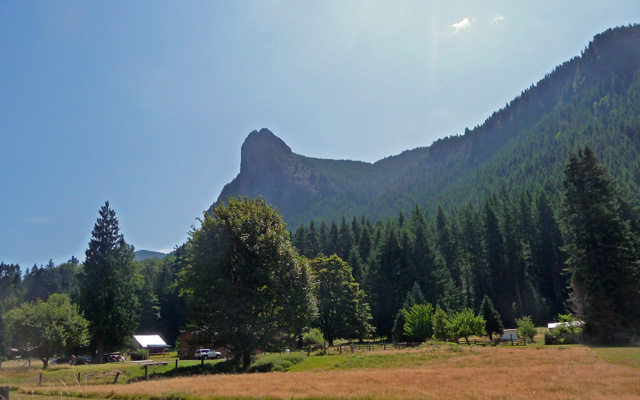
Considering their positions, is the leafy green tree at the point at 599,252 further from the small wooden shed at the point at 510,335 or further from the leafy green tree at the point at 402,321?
the leafy green tree at the point at 402,321

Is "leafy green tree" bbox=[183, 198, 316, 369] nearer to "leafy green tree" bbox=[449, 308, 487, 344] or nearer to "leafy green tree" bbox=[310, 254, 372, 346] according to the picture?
"leafy green tree" bbox=[310, 254, 372, 346]

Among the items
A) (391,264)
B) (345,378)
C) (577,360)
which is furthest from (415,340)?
(345,378)

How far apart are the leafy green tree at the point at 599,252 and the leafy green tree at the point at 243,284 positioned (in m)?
31.9

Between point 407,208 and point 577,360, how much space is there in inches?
5575

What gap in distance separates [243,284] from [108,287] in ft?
113

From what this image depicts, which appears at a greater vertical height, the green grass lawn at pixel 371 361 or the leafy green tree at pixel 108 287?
the leafy green tree at pixel 108 287

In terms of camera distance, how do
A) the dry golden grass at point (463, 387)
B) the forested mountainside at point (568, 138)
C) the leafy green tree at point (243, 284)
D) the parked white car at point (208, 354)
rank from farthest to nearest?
1. the forested mountainside at point (568, 138)
2. the parked white car at point (208, 354)
3. the leafy green tree at point (243, 284)
4. the dry golden grass at point (463, 387)

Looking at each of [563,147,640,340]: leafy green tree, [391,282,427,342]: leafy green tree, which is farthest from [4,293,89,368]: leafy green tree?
[563,147,640,340]: leafy green tree

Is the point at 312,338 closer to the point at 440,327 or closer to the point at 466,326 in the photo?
the point at 440,327

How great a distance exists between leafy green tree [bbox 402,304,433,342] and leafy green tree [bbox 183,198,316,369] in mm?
22207

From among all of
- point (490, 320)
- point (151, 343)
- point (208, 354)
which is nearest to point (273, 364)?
point (208, 354)

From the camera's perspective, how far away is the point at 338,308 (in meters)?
59.0

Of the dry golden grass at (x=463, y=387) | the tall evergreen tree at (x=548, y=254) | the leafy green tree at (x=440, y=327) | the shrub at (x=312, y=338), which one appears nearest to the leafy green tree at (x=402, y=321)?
the leafy green tree at (x=440, y=327)

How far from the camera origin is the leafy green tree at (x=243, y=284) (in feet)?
108
